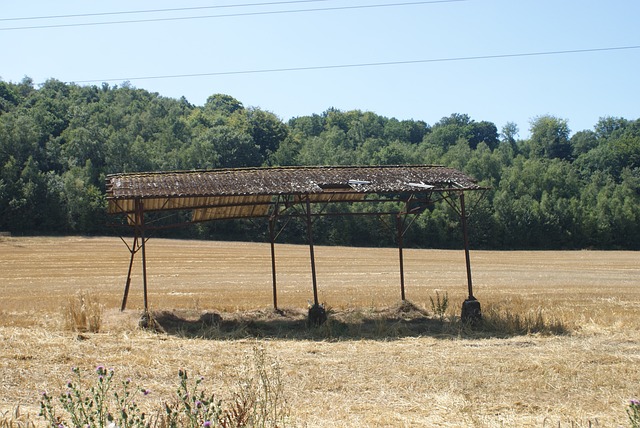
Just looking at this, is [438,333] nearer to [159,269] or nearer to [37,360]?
[37,360]

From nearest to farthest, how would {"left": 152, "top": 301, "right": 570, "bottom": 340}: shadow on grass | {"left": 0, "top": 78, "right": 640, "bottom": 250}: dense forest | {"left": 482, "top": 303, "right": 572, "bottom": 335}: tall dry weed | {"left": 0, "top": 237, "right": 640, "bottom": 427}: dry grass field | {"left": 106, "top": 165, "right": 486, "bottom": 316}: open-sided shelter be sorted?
{"left": 0, "top": 237, "right": 640, "bottom": 427}: dry grass field → {"left": 152, "top": 301, "right": 570, "bottom": 340}: shadow on grass → {"left": 482, "top": 303, "right": 572, "bottom": 335}: tall dry weed → {"left": 106, "top": 165, "right": 486, "bottom": 316}: open-sided shelter → {"left": 0, "top": 78, "right": 640, "bottom": 250}: dense forest

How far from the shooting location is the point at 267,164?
97.4 meters

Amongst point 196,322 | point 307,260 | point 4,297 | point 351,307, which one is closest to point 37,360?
point 196,322

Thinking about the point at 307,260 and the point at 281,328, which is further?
the point at 307,260

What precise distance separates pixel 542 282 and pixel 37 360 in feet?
87.8

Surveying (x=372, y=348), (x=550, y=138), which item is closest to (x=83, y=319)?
(x=372, y=348)

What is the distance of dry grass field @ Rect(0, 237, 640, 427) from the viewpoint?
9422 millimetres

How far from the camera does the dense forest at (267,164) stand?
7056 cm

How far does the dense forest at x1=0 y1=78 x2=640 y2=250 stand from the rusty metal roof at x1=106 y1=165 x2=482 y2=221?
36.5 meters

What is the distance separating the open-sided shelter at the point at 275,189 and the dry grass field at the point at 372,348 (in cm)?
182

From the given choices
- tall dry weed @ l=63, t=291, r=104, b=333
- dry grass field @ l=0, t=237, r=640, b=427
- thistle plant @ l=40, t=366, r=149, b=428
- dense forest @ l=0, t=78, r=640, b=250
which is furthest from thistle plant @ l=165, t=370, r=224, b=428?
dense forest @ l=0, t=78, r=640, b=250

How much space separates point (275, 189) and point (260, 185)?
682 mm

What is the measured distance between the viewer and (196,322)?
1794 cm

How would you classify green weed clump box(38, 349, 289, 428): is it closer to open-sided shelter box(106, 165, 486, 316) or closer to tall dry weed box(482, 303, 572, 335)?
open-sided shelter box(106, 165, 486, 316)
